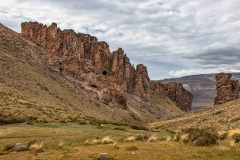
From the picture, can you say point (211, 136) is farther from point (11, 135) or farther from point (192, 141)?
point (11, 135)

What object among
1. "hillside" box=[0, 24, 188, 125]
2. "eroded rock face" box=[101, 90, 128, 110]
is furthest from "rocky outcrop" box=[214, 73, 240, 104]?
"eroded rock face" box=[101, 90, 128, 110]

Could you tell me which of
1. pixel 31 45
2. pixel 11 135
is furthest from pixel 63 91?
pixel 11 135

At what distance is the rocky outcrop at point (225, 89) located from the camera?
188 metres

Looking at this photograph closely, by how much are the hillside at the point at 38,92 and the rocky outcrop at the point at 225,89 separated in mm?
35318

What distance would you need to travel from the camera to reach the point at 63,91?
135m

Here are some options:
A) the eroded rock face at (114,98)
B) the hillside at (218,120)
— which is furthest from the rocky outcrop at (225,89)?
the hillside at (218,120)

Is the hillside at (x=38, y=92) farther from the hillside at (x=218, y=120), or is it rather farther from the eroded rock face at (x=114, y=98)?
the hillside at (x=218, y=120)

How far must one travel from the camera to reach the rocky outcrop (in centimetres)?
18775

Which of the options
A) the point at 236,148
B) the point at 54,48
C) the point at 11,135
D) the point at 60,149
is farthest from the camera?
the point at 54,48

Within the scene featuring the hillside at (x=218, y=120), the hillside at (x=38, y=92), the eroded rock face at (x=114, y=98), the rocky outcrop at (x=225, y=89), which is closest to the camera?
the hillside at (x=218, y=120)

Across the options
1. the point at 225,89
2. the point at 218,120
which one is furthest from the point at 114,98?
the point at 218,120

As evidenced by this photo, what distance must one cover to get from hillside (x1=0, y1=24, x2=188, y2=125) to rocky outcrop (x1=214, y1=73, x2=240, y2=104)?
35.3 meters

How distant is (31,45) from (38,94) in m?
66.4

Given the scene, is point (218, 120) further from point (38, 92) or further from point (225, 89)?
point (225, 89)
